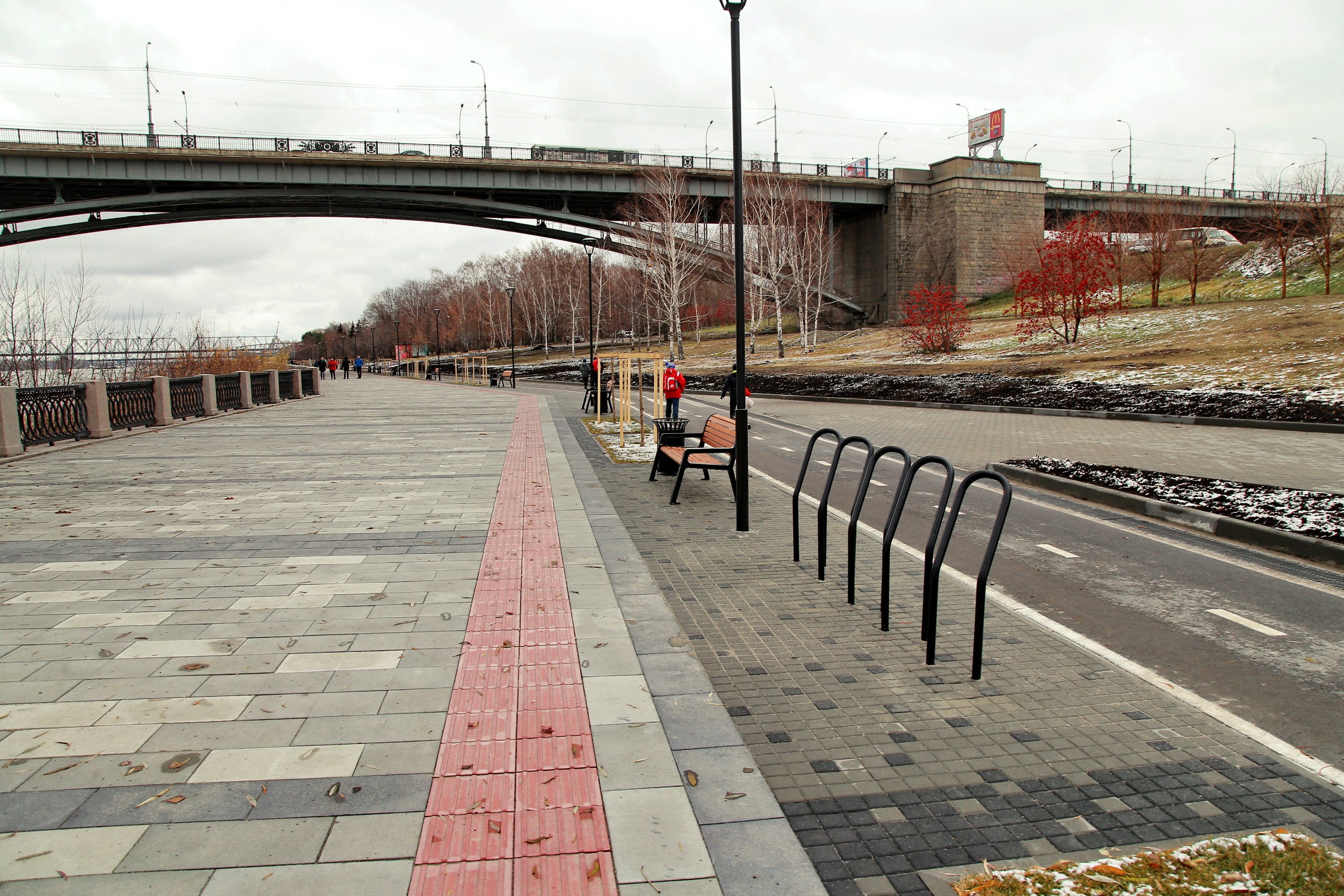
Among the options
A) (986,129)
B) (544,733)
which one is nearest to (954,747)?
(544,733)

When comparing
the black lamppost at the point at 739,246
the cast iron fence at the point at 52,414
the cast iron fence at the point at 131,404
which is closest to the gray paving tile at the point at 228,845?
the black lamppost at the point at 739,246

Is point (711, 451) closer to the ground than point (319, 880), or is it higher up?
higher up

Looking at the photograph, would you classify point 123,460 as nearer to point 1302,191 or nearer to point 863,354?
point 863,354

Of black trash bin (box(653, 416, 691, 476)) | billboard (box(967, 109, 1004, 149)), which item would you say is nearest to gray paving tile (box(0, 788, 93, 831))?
black trash bin (box(653, 416, 691, 476))

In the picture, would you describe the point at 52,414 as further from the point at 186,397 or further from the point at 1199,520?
the point at 1199,520

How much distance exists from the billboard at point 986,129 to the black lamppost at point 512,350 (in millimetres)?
42194

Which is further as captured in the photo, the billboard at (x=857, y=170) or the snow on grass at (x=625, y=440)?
the billboard at (x=857, y=170)

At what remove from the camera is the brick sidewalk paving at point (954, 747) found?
2949 mm

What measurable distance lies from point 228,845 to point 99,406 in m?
15.7

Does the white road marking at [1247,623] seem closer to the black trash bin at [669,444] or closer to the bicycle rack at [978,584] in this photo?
the bicycle rack at [978,584]

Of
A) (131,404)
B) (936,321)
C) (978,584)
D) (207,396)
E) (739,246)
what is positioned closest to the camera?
(978,584)

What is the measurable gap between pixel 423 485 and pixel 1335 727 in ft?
29.0

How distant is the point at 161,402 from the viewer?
18.3 metres

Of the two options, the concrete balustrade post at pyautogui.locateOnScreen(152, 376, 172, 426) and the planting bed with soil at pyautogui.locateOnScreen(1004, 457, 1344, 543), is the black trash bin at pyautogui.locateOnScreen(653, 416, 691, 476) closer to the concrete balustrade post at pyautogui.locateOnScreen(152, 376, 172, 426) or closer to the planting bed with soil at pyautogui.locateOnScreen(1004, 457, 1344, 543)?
the planting bed with soil at pyautogui.locateOnScreen(1004, 457, 1344, 543)
